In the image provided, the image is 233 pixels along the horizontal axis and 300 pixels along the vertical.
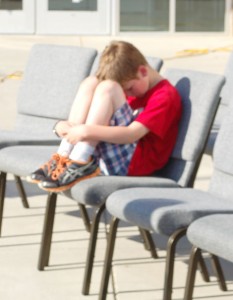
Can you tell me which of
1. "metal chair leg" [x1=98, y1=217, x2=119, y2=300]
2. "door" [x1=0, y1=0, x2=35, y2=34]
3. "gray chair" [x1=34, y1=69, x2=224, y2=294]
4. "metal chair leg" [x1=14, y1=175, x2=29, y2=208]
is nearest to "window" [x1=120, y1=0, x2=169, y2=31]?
"door" [x1=0, y1=0, x2=35, y2=34]

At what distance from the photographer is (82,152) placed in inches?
243

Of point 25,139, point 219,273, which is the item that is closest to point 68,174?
point 219,273

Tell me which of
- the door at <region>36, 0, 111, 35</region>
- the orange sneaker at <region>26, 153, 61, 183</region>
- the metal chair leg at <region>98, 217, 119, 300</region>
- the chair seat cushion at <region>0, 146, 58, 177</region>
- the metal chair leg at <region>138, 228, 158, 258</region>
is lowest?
the door at <region>36, 0, 111, 35</region>

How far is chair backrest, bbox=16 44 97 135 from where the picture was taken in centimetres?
795

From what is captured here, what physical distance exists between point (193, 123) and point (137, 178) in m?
0.42

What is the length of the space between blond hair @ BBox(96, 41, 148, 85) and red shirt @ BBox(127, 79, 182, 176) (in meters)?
0.19

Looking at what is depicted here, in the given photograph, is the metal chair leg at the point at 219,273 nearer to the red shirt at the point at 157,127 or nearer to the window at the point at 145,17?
the red shirt at the point at 157,127

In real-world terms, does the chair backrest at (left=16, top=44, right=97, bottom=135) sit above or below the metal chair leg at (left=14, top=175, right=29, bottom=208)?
above

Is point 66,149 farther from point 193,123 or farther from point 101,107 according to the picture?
point 193,123

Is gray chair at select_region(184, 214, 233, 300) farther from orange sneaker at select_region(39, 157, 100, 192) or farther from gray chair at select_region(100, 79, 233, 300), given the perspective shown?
A: orange sneaker at select_region(39, 157, 100, 192)

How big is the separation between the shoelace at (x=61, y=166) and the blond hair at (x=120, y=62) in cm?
47

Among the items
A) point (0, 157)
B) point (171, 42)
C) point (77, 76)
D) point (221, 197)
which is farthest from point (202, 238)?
point (171, 42)

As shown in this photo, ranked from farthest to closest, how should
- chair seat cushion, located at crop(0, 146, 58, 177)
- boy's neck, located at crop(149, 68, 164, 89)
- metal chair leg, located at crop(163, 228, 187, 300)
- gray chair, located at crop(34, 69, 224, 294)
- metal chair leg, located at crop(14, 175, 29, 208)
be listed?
metal chair leg, located at crop(14, 175, 29, 208) < chair seat cushion, located at crop(0, 146, 58, 177) < boy's neck, located at crop(149, 68, 164, 89) < gray chair, located at crop(34, 69, 224, 294) < metal chair leg, located at crop(163, 228, 187, 300)

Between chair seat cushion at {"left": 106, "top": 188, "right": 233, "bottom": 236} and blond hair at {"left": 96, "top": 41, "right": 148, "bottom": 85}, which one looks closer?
chair seat cushion at {"left": 106, "top": 188, "right": 233, "bottom": 236}
